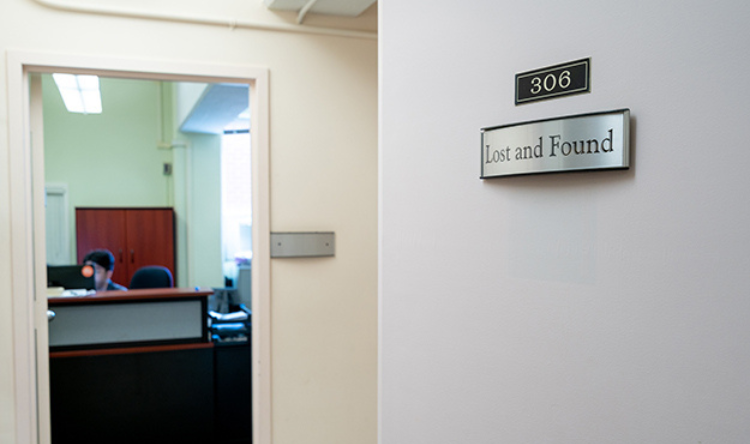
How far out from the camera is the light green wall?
831 cm

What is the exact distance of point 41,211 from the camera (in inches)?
108

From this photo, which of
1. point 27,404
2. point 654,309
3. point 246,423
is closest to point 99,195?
point 246,423

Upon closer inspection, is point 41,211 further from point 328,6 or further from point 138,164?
point 138,164

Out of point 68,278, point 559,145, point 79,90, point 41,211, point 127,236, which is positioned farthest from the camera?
point 127,236

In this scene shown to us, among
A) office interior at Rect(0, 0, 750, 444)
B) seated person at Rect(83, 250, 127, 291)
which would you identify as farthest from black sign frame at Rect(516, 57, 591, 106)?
seated person at Rect(83, 250, 127, 291)

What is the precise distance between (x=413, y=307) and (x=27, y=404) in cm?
205

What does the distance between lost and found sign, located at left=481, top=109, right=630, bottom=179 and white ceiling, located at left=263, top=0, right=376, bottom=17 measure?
1.86 meters

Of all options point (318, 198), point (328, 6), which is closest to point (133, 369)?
point (318, 198)

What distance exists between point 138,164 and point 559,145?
8536mm

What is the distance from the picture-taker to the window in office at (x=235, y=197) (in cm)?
846

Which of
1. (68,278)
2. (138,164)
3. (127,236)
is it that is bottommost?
(68,278)

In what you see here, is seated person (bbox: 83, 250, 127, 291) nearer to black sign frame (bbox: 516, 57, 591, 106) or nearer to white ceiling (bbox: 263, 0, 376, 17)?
white ceiling (bbox: 263, 0, 376, 17)

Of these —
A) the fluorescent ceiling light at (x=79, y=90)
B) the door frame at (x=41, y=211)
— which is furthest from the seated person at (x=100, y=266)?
the door frame at (x=41, y=211)

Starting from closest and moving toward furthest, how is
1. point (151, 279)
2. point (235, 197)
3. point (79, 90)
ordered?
point (79, 90) → point (151, 279) → point (235, 197)
